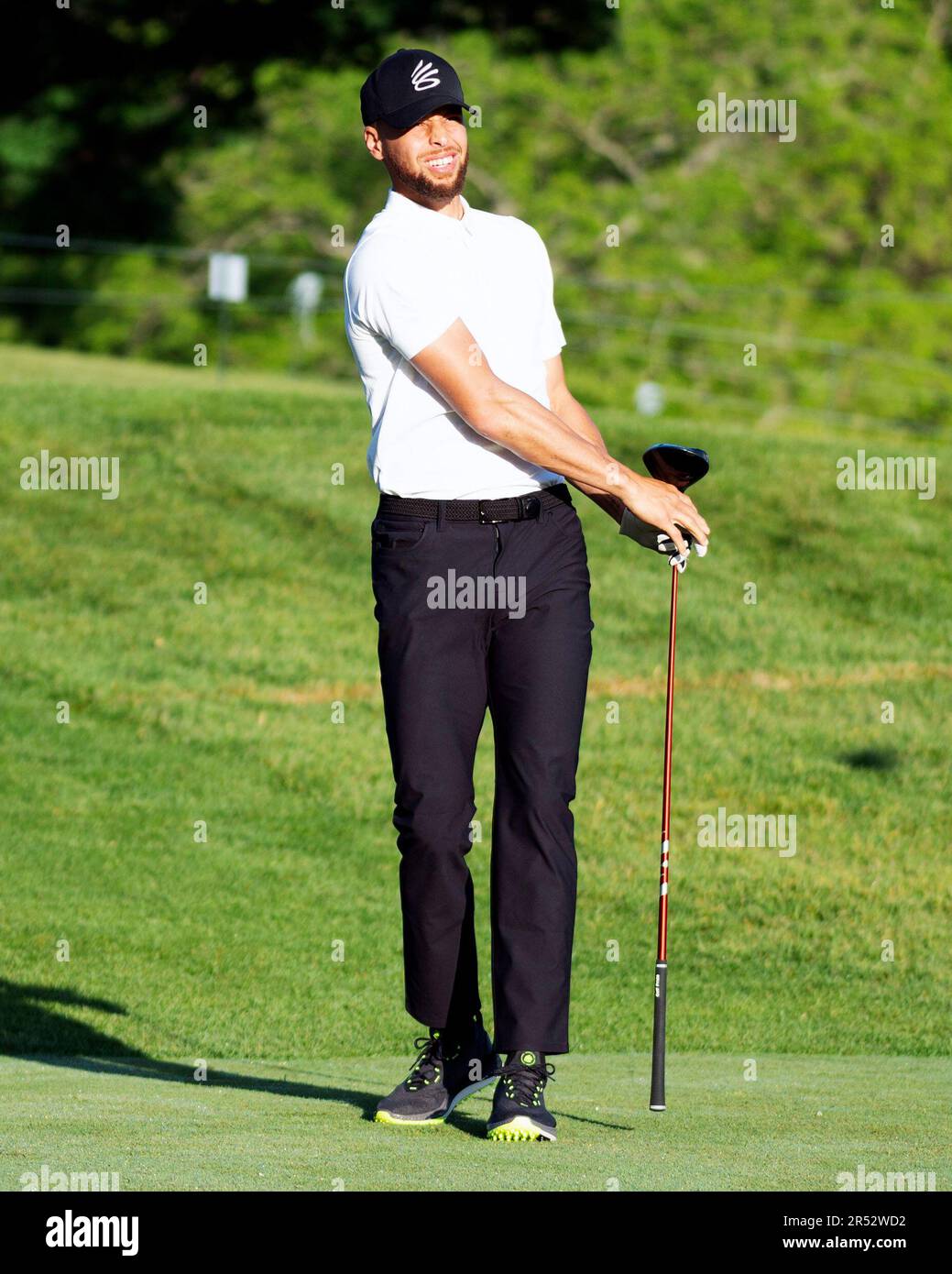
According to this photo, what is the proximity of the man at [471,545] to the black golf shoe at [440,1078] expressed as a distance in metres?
0.01

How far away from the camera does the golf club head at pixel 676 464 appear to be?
4691 mm

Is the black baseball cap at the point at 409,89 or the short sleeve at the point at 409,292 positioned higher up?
the black baseball cap at the point at 409,89

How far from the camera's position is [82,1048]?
7820 mm

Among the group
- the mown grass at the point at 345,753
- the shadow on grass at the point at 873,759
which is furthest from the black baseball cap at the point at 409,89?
the shadow on grass at the point at 873,759

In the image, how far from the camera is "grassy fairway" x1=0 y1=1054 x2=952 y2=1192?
3.68m

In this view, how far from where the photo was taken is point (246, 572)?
47.8ft

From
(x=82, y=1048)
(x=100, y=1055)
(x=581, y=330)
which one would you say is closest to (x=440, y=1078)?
(x=100, y=1055)

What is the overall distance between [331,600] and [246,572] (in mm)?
783

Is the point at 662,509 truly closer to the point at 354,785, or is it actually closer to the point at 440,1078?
the point at 440,1078

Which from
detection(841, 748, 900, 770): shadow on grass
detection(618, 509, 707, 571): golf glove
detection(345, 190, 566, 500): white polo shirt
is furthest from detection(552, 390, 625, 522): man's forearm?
detection(841, 748, 900, 770): shadow on grass

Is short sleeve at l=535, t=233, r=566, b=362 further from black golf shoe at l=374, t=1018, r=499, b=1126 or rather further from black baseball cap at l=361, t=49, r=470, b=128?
black golf shoe at l=374, t=1018, r=499, b=1126

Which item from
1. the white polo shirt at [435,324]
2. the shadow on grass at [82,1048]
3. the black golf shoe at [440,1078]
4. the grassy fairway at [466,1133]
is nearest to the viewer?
the grassy fairway at [466,1133]

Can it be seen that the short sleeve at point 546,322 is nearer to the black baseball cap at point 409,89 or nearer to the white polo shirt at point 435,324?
the white polo shirt at point 435,324

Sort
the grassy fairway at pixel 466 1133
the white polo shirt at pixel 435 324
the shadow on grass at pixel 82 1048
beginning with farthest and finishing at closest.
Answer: the shadow on grass at pixel 82 1048 < the white polo shirt at pixel 435 324 < the grassy fairway at pixel 466 1133
